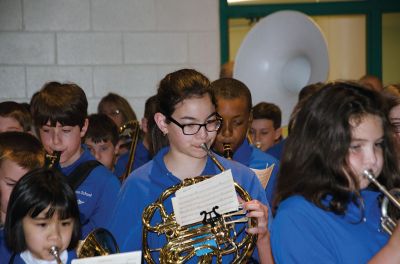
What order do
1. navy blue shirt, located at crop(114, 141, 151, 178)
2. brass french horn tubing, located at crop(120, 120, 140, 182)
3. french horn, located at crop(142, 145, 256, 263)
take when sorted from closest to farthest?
french horn, located at crop(142, 145, 256, 263)
brass french horn tubing, located at crop(120, 120, 140, 182)
navy blue shirt, located at crop(114, 141, 151, 178)

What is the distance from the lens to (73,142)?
3959mm

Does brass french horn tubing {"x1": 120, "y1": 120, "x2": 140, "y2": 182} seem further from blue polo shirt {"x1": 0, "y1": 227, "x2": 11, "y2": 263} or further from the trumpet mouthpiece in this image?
the trumpet mouthpiece

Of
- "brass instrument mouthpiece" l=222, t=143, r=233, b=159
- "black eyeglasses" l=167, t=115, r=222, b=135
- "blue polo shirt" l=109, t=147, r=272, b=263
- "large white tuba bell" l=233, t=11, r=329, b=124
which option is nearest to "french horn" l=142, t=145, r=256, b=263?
"blue polo shirt" l=109, t=147, r=272, b=263

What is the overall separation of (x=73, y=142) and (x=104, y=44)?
121 inches

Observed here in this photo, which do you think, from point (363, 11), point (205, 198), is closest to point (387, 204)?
point (205, 198)

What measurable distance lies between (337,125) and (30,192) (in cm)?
124

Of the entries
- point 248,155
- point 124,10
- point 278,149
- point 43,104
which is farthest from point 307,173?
point 124,10

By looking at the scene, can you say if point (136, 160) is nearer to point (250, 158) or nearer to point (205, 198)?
point (250, 158)

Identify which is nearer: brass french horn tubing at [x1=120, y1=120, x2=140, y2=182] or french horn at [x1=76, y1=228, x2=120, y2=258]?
french horn at [x1=76, y1=228, x2=120, y2=258]

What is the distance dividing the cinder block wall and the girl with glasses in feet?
12.9

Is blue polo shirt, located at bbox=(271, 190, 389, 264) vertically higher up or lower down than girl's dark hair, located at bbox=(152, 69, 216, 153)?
lower down

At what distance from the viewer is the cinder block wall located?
22.2ft

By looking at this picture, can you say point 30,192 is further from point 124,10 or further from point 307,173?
point 124,10

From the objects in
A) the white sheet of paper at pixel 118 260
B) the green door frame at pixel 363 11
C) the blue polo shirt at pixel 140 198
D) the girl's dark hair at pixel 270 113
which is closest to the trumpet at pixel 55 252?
the blue polo shirt at pixel 140 198
